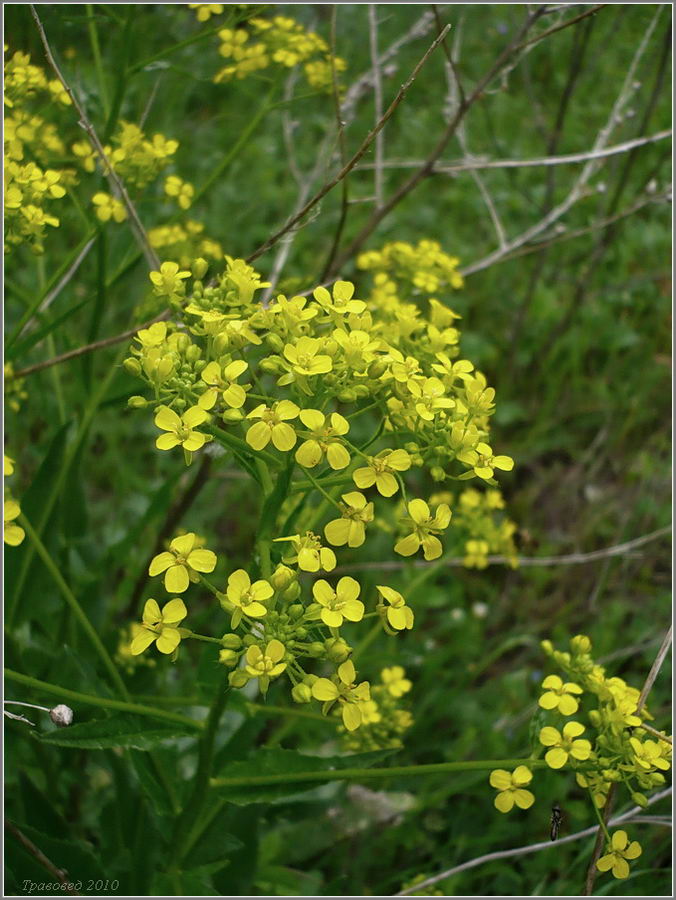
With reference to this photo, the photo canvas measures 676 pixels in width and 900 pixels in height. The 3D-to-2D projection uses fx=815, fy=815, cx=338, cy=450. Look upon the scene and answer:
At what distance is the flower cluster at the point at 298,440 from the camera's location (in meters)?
1.29

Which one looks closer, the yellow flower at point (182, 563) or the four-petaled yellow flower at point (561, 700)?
the yellow flower at point (182, 563)

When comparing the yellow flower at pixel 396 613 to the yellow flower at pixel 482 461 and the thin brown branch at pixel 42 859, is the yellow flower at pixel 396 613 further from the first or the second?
the thin brown branch at pixel 42 859

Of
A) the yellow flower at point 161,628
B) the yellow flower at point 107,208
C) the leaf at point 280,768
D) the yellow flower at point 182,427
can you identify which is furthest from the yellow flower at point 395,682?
the yellow flower at point 107,208

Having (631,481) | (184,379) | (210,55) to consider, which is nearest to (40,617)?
(184,379)

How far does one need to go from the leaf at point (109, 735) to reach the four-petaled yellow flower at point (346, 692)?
37 cm

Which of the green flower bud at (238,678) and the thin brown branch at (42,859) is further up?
the green flower bud at (238,678)

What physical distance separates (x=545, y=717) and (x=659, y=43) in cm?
322

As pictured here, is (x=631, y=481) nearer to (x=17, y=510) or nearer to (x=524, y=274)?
(x=524, y=274)

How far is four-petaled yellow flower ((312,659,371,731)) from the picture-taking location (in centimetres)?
129

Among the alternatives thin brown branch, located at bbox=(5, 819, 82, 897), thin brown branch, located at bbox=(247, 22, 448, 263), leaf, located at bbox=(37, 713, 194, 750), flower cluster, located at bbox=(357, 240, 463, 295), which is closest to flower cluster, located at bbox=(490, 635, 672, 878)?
leaf, located at bbox=(37, 713, 194, 750)

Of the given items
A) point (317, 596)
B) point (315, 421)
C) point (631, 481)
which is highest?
point (315, 421)

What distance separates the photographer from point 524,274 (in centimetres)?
427

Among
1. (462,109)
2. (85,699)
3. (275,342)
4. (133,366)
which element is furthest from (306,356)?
(462,109)

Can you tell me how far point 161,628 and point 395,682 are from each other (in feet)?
3.35
